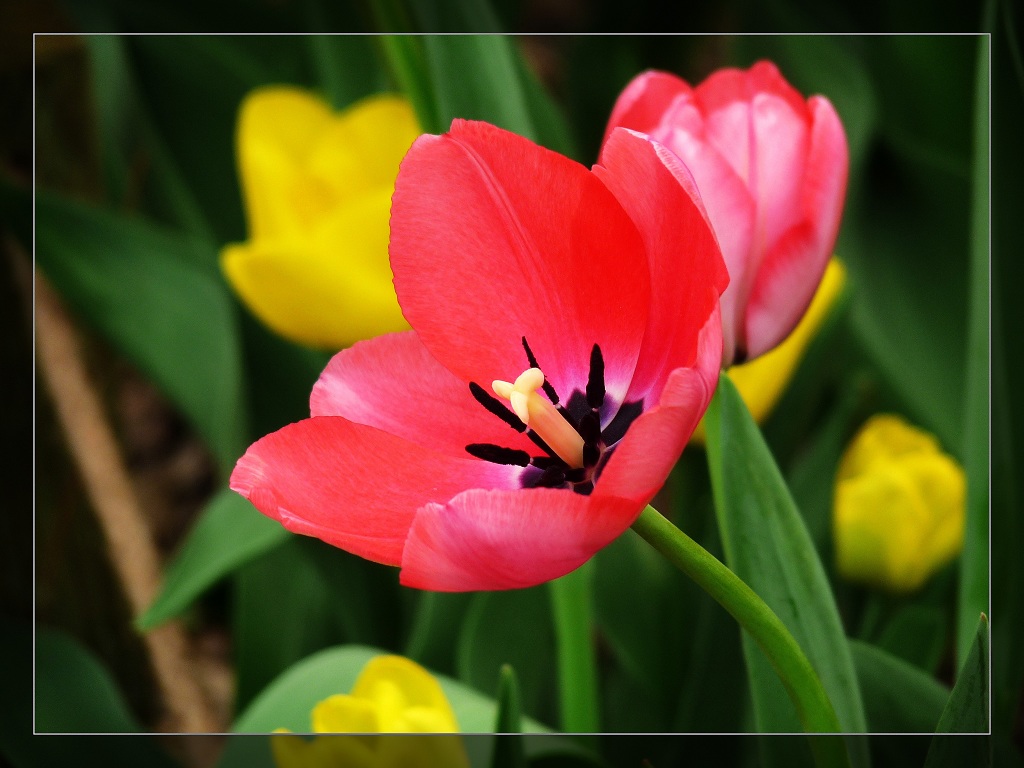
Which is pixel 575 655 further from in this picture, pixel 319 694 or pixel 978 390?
pixel 978 390

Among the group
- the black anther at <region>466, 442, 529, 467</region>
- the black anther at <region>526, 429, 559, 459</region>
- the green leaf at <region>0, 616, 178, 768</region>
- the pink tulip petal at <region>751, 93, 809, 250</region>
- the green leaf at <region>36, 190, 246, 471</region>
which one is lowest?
the green leaf at <region>0, 616, 178, 768</region>

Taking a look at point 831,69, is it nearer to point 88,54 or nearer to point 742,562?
point 742,562

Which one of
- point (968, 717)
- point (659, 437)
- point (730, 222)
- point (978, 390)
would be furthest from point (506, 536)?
point (978, 390)

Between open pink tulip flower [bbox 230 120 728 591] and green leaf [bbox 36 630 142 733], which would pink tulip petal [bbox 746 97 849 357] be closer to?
open pink tulip flower [bbox 230 120 728 591]

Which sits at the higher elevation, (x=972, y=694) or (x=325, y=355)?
(x=325, y=355)

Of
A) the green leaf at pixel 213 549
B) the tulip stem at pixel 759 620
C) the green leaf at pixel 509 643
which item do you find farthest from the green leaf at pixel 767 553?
the green leaf at pixel 213 549

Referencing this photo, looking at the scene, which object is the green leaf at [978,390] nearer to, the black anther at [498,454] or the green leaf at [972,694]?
the green leaf at [972,694]

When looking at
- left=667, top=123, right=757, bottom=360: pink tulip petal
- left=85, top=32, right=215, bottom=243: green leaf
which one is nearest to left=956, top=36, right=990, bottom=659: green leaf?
left=667, top=123, right=757, bottom=360: pink tulip petal
